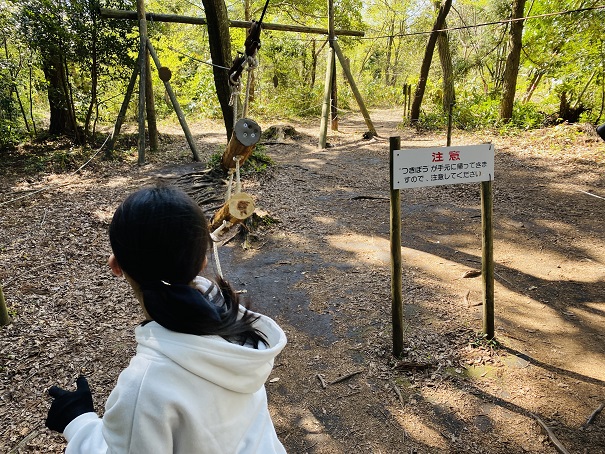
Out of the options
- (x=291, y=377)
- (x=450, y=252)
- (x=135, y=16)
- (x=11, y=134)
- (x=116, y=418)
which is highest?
(x=135, y=16)

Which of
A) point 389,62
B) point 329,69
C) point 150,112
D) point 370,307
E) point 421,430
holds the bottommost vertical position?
point 421,430

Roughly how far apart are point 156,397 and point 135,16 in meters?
7.89

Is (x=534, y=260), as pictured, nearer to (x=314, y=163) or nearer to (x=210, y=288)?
(x=210, y=288)

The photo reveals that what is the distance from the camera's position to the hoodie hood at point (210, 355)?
894mm

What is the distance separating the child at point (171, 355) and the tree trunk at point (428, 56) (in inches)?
384

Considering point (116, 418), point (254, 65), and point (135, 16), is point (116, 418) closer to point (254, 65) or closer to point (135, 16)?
point (254, 65)

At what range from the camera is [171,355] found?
2.89 ft

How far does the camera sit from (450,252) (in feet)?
14.5

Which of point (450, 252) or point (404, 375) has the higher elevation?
point (450, 252)

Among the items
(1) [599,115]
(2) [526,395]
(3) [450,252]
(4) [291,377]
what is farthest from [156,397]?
(1) [599,115]

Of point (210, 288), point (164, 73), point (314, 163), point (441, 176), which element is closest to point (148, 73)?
point (164, 73)

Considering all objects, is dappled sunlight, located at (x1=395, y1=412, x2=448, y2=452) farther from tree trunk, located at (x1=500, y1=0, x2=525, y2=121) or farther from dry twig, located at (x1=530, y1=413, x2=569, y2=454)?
tree trunk, located at (x1=500, y1=0, x2=525, y2=121)

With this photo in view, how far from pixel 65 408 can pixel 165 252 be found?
0.56m

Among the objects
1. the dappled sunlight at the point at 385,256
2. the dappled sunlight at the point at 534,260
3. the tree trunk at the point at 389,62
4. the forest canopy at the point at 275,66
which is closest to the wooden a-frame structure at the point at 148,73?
the forest canopy at the point at 275,66
